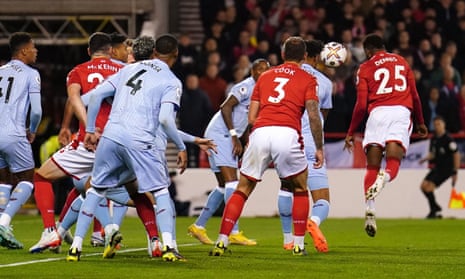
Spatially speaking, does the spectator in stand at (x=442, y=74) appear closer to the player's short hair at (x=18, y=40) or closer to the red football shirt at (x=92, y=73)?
the player's short hair at (x=18, y=40)

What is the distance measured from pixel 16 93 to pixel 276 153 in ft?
12.0

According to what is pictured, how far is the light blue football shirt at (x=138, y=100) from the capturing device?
11.6 metres

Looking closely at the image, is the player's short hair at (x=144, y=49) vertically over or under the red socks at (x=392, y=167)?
over

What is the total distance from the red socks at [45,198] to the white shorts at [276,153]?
228 cm

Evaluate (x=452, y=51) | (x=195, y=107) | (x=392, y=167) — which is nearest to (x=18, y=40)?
(x=392, y=167)

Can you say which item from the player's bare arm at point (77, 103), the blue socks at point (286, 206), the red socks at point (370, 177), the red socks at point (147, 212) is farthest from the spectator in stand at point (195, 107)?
the red socks at point (147, 212)

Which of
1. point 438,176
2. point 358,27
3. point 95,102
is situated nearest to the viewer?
point 95,102

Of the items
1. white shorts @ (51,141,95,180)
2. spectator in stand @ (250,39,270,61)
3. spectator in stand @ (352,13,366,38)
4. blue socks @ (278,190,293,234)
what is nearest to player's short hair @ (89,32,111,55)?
white shorts @ (51,141,95,180)

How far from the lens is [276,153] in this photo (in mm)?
12383

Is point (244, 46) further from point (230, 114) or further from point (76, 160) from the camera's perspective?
point (76, 160)

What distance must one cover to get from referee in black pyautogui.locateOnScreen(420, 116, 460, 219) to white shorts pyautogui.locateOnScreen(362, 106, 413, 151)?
8.94 metres

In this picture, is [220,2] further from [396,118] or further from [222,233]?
[222,233]

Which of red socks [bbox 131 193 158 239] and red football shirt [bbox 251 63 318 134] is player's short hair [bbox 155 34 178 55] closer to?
red football shirt [bbox 251 63 318 134]

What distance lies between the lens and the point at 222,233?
492 inches
